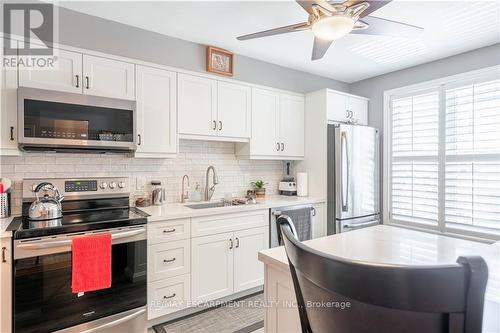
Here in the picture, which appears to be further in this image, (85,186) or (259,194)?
(259,194)

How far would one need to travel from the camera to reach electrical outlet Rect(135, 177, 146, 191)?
2740 mm

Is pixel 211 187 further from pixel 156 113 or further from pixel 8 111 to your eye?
pixel 8 111

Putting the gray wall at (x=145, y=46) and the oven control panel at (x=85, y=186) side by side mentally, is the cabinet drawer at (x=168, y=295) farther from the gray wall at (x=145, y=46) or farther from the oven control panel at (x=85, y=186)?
the gray wall at (x=145, y=46)

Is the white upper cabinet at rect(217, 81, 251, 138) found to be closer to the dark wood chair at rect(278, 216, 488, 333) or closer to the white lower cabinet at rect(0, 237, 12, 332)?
the white lower cabinet at rect(0, 237, 12, 332)

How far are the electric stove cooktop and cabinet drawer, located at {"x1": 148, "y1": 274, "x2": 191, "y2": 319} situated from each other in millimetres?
580

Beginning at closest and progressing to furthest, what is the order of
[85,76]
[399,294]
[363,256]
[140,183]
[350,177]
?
[399,294] → [363,256] → [85,76] → [140,183] → [350,177]

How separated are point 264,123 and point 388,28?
167 centimetres

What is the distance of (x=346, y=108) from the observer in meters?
3.63

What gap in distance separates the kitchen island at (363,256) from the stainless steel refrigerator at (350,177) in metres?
1.71

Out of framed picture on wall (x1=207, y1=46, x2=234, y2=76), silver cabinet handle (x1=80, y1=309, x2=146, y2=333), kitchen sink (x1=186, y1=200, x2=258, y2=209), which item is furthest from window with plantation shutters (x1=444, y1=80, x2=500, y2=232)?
silver cabinet handle (x1=80, y1=309, x2=146, y2=333)

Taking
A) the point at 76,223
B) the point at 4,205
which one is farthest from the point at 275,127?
the point at 4,205

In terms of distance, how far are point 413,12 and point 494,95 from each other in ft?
4.50

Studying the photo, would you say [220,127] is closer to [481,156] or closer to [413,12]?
[413,12]

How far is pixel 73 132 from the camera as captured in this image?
2.15 metres
